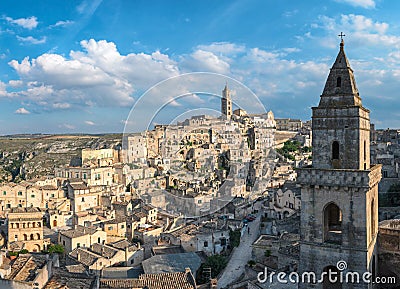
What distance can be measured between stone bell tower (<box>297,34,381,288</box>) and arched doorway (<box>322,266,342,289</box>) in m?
0.04

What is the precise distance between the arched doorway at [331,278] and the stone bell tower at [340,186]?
0.13 feet

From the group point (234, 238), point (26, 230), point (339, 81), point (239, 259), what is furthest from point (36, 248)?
point (339, 81)

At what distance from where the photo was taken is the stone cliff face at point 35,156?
2940 inches

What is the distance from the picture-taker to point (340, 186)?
40.7 feet

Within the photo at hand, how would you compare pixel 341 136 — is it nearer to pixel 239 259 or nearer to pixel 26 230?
pixel 239 259

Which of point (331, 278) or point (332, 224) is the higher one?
point (332, 224)

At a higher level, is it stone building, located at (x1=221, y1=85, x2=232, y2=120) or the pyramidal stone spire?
stone building, located at (x1=221, y1=85, x2=232, y2=120)

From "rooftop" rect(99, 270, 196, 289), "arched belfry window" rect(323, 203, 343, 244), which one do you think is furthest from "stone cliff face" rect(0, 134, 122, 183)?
"arched belfry window" rect(323, 203, 343, 244)

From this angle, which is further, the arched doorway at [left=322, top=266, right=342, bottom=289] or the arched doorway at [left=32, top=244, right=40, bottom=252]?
the arched doorway at [left=32, top=244, right=40, bottom=252]

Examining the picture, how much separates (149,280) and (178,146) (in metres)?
27.0

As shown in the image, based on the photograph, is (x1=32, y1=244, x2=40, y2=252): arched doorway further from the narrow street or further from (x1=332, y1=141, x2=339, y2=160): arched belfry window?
(x1=332, y1=141, x2=339, y2=160): arched belfry window

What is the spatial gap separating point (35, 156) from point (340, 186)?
88.0m

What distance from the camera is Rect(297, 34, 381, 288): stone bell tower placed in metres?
12.3

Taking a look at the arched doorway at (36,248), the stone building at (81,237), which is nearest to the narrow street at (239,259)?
the stone building at (81,237)
